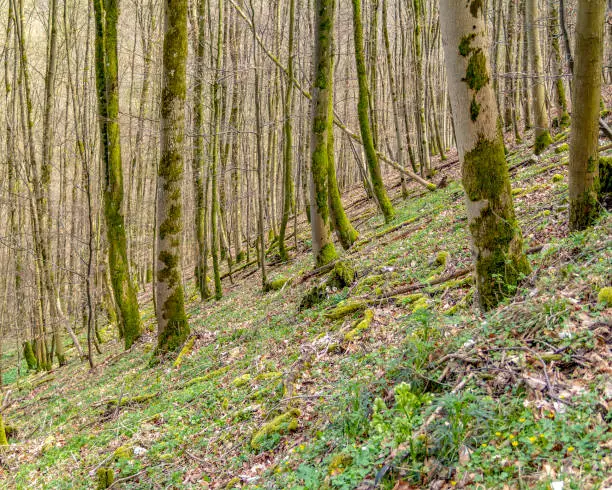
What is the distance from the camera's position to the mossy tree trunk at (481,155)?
155 inches

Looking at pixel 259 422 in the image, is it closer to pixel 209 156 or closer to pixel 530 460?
pixel 530 460

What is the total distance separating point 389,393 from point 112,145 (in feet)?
34.4

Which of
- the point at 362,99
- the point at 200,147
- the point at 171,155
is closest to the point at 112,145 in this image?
the point at 200,147

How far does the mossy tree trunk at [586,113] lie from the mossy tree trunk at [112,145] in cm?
998

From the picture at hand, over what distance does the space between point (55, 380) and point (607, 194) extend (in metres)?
14.8

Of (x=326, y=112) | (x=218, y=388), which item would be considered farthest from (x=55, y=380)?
(x=326, y=112)

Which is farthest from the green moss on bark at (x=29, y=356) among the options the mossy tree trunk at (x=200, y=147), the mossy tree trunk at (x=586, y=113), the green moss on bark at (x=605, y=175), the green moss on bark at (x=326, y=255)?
the green moss on bark at (x=605, y=175)

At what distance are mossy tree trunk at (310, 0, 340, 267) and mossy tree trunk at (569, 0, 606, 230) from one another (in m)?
5.59

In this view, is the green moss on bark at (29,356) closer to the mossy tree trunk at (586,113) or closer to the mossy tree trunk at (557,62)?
the mossy tree trunk at (586,113)

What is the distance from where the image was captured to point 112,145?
38.8 ft

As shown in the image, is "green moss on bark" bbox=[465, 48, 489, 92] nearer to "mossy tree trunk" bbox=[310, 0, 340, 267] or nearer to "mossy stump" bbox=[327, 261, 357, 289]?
"mossy stump" bbox=[327, 261, 357, 289]

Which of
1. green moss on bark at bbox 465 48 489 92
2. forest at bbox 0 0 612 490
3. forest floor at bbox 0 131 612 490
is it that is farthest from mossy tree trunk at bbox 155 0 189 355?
green moss on bark at bbox 465 48 489 92

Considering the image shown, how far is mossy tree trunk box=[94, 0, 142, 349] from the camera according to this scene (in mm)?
11562

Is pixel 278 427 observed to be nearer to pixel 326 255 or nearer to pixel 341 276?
pixel 341 276
